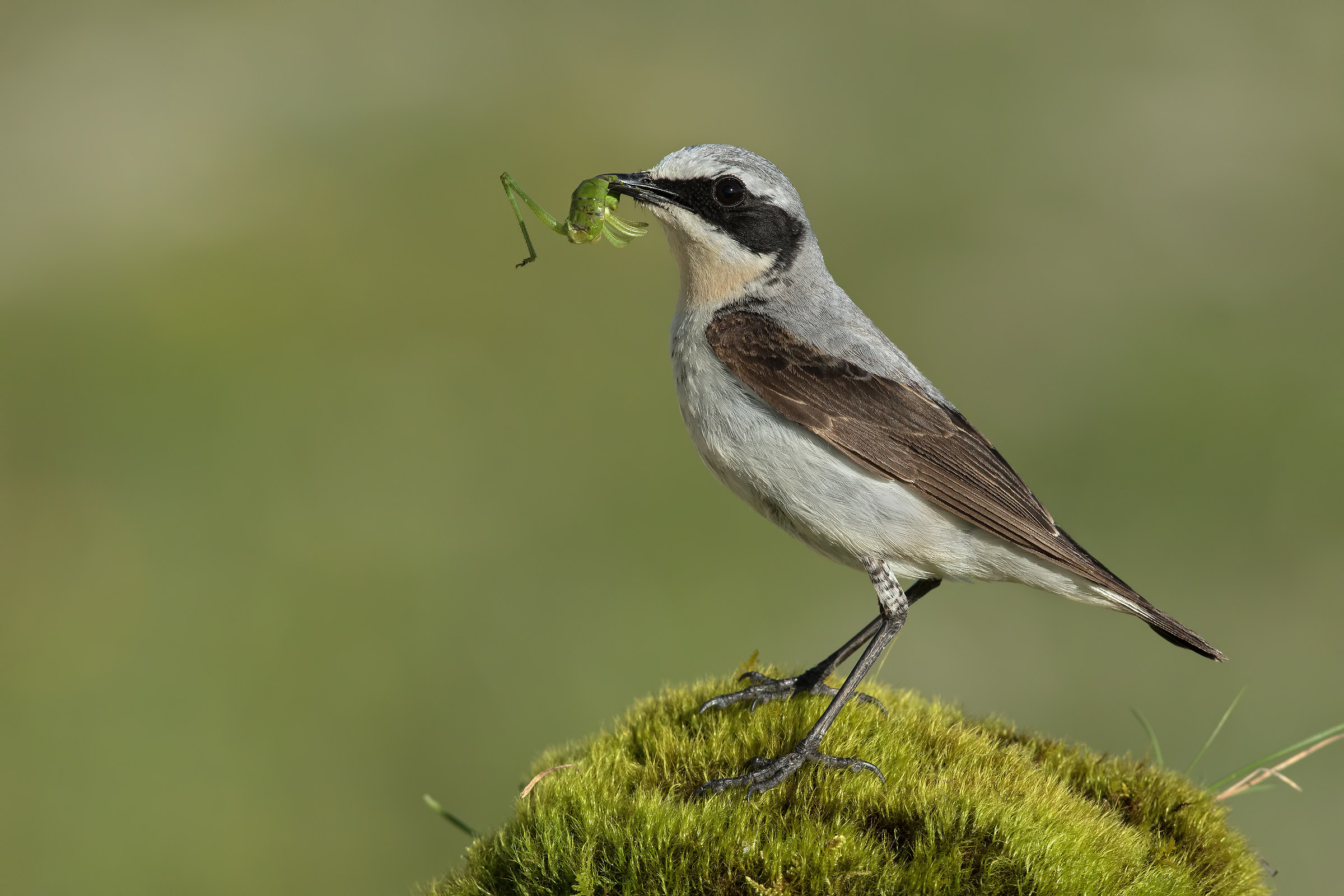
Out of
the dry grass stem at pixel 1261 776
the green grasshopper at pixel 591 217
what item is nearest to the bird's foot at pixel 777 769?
the dry grass stem at pixel 1261 776

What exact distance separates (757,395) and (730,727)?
57.3 inches

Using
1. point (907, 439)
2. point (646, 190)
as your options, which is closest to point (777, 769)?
point (907, 439)

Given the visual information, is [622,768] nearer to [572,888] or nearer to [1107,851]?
[572,888]

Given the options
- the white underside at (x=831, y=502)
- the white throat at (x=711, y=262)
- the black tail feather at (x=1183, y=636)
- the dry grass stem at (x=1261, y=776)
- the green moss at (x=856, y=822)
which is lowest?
the dry grass stem at (x=1261, y=776)

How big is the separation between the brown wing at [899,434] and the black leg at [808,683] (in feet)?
2.09

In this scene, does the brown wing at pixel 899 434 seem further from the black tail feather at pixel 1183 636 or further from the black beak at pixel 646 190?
the black beak at pixel 646 190

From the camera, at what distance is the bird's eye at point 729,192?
4875 millimetres

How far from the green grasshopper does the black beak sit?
0.09ft

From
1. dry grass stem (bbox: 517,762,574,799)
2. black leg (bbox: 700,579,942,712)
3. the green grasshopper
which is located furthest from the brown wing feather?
dry grass stem (bbox: 517,762,574,799)

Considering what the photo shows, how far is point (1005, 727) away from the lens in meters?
4.68

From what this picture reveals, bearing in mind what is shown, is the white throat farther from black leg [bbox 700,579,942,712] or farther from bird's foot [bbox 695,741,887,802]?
bird's foot [bbox 695,741,887,802]

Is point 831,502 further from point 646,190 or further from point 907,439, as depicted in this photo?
point 646,190

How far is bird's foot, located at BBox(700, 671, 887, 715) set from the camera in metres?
4.46

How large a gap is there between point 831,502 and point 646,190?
5.80 ft
